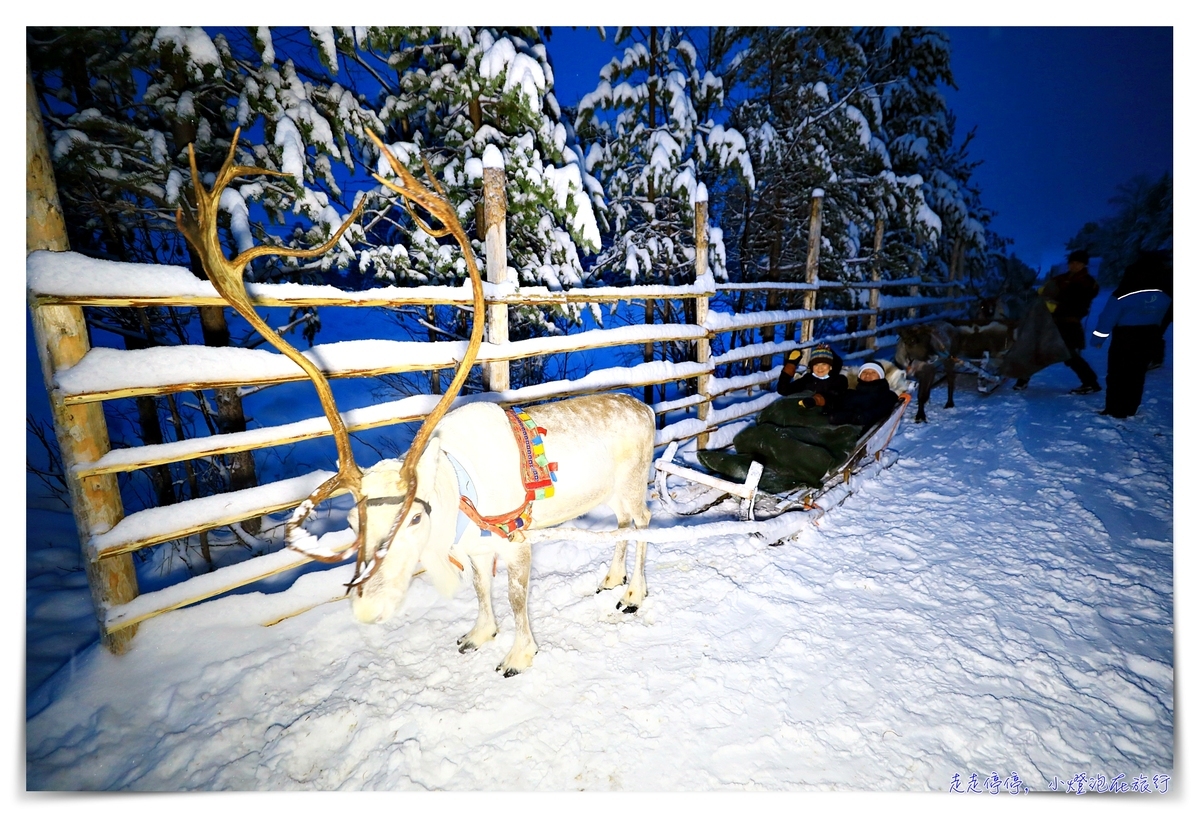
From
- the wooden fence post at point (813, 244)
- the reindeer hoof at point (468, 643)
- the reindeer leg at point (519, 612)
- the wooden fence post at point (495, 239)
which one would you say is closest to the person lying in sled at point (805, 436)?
the reindeer leg at point (519, 612)

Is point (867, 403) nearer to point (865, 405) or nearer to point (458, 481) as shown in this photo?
point (865, 405)

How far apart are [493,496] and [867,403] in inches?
→ 158

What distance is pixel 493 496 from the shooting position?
2.12 metres

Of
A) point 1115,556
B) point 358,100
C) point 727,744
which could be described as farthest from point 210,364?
point 1115,556

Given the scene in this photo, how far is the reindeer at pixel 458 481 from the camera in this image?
1537mm

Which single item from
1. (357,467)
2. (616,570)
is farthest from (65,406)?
(616,570)

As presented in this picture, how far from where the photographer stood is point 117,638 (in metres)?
2.19

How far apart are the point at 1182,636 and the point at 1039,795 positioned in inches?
54.5

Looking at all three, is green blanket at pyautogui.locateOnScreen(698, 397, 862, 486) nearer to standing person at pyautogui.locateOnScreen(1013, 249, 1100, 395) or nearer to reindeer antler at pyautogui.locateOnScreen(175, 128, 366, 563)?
reindeer antler at pyautogui.locateOnScreen(175, 128, 366, 563)

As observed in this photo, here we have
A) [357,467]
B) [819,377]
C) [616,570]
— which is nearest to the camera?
[357,467]

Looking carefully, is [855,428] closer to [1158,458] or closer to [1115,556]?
[1115,556]

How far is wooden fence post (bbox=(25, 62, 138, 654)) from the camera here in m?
1.85

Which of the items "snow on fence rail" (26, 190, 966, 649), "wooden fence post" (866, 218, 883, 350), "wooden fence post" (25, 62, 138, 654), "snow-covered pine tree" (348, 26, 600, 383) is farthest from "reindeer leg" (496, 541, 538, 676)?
"wooden fence post" (866, 218, 883, 350)

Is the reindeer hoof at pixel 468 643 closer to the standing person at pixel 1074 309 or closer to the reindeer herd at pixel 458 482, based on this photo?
the reindeer herd at pixel 458 482
